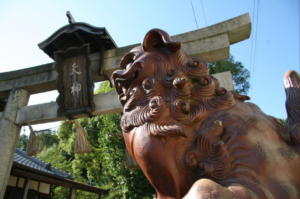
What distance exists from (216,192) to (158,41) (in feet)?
2.78

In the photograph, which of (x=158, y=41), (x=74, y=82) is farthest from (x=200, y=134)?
(x=74, y=82)

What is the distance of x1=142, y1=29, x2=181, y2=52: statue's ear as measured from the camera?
1.20 m

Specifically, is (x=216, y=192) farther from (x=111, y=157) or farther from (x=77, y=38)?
(x=111, y=157)

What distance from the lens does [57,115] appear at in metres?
3.82

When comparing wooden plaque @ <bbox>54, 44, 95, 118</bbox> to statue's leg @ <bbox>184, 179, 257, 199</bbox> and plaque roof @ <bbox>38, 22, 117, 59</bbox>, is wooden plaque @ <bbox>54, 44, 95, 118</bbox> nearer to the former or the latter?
plaque roof @ <bbox>38, 22, 117, 59</bbox>

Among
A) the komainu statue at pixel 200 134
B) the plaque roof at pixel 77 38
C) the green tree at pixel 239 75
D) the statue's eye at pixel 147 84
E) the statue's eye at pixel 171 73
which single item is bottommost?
the komainu statue at pixel 200 134

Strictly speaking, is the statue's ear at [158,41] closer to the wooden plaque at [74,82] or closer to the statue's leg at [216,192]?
the statue's leg at [216,192]

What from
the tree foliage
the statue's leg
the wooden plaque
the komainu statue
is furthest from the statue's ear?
the tree foliage

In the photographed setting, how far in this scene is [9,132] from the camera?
13.2ft

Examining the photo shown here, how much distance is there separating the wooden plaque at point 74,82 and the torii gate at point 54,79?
0.48ft

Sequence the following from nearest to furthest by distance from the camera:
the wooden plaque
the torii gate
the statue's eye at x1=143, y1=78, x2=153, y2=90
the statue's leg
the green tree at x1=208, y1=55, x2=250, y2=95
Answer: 1. the statue's leg
2. the statue's eye at x1=143, y1=78, x2=153, y2=90
3. the torii gate
4. the wooden plaque
5. the green tree at x1=208, y1=55, x2=250, y2=95

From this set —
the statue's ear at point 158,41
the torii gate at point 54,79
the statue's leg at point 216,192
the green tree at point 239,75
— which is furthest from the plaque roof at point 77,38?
the green tree at point 239,75

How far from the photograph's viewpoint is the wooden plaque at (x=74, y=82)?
12.1 ft

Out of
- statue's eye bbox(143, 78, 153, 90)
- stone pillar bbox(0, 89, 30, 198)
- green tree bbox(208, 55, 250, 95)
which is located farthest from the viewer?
green tree bbox(208, 55, 250, 95)
